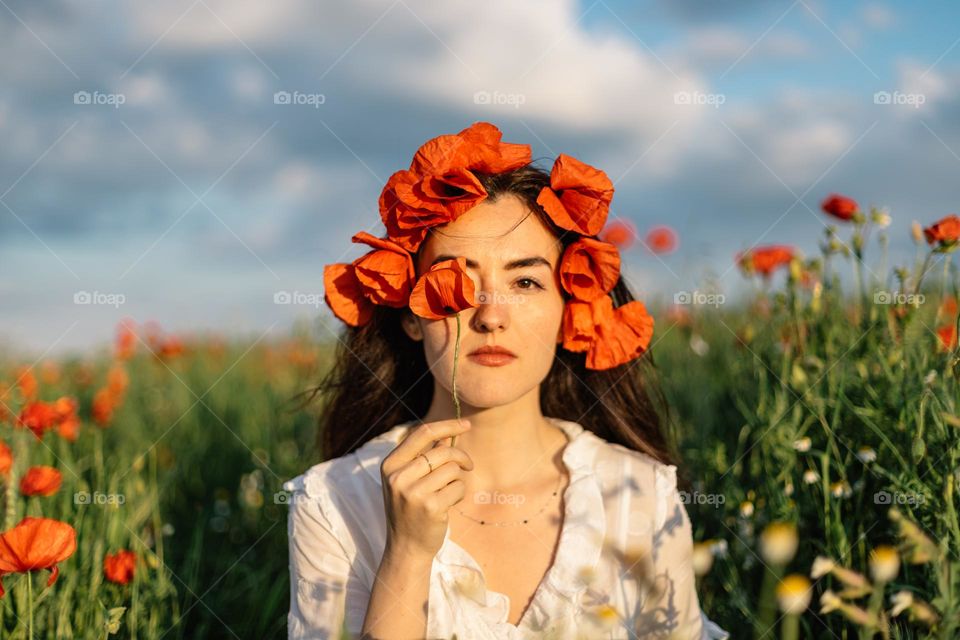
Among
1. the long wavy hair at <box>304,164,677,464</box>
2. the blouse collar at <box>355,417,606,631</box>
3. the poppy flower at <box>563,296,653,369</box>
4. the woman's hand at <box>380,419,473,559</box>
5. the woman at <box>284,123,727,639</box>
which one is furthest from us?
the long wavy hair at <box>304,164,677,464</box>

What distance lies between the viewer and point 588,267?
7.50ft

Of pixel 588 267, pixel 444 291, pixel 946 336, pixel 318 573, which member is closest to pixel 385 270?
pixel 444 291

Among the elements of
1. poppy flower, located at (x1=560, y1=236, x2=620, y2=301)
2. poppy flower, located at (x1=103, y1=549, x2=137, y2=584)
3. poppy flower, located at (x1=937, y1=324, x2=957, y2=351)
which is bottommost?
poppy flower, located at (x1=103, y1=549, x2=137, y2=584)

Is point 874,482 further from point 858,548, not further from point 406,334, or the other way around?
point 406,334

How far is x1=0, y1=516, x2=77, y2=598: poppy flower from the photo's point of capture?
1.87 meters

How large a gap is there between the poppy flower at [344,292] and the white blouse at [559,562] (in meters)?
0.39

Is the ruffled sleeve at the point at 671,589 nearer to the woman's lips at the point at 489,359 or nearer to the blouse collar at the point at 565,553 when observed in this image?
the blouse collar at the point at 565,553

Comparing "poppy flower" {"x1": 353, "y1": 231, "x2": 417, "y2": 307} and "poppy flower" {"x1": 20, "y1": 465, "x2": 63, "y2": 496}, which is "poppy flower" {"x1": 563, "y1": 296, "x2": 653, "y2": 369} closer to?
"poppy flower" {"x1": 353, "y1": 231, "x2": 417, "y2": 307}

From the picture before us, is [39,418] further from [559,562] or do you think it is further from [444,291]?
[559,562]

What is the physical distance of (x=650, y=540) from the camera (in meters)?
2.24

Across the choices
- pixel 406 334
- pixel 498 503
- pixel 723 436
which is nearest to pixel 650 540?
pixel 498 503

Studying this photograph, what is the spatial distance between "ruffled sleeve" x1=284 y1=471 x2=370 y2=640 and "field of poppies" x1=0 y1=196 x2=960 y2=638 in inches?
17.7

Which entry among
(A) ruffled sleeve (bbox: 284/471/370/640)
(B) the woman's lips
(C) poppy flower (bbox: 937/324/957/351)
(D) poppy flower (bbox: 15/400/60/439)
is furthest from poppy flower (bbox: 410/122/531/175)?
(D) poppy flower (bbox: 15/400/60/439)

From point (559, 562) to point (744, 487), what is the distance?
3.50 ft
